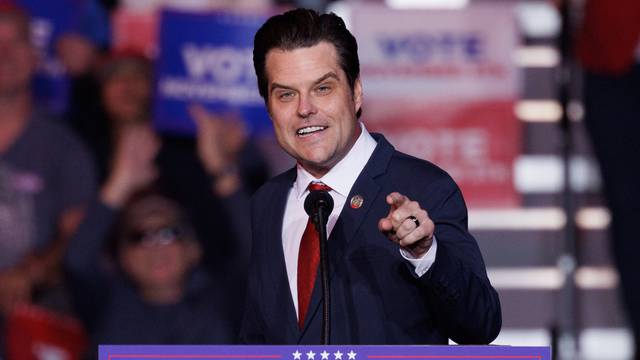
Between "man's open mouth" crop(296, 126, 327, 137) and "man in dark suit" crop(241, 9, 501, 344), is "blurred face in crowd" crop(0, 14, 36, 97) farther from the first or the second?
"man's open mouth" crop(296, 126, 327, 137)

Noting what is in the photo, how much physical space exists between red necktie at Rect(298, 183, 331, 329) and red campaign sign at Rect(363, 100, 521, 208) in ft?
10.3

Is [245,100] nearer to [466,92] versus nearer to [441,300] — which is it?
[466,92]

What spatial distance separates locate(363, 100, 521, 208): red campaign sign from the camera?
5238 mm

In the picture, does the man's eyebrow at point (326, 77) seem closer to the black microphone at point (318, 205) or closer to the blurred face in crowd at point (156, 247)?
the black microphone at point (318, 205)

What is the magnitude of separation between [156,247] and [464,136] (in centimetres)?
146

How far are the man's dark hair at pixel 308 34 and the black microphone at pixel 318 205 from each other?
29cm

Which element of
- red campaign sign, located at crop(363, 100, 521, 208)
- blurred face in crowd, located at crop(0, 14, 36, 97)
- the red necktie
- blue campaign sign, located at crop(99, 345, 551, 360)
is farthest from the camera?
red campaign sign, located at crop(363, 100, 521, 208)

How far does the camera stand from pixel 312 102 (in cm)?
208

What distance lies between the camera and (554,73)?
17.9 feet

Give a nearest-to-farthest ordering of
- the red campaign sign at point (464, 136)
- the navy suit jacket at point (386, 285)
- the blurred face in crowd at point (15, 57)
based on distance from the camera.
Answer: the navy suit jacket at point (386, 285) → the blurred face in crowd at point (15, 57) → the red campaign sign at point (464, 136)

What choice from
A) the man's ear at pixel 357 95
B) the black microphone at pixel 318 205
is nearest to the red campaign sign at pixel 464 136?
the man's ear at pixel 357 95

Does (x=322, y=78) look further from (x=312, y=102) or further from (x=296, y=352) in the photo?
(x=296, y=352)

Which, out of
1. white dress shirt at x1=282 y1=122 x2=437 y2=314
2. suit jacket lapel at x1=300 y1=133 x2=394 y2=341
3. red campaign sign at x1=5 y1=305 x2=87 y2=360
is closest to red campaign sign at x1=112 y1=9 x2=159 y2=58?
red campaign sign at x1=5 y1=305 x2=87 y2=360

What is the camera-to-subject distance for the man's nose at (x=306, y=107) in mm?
2064
